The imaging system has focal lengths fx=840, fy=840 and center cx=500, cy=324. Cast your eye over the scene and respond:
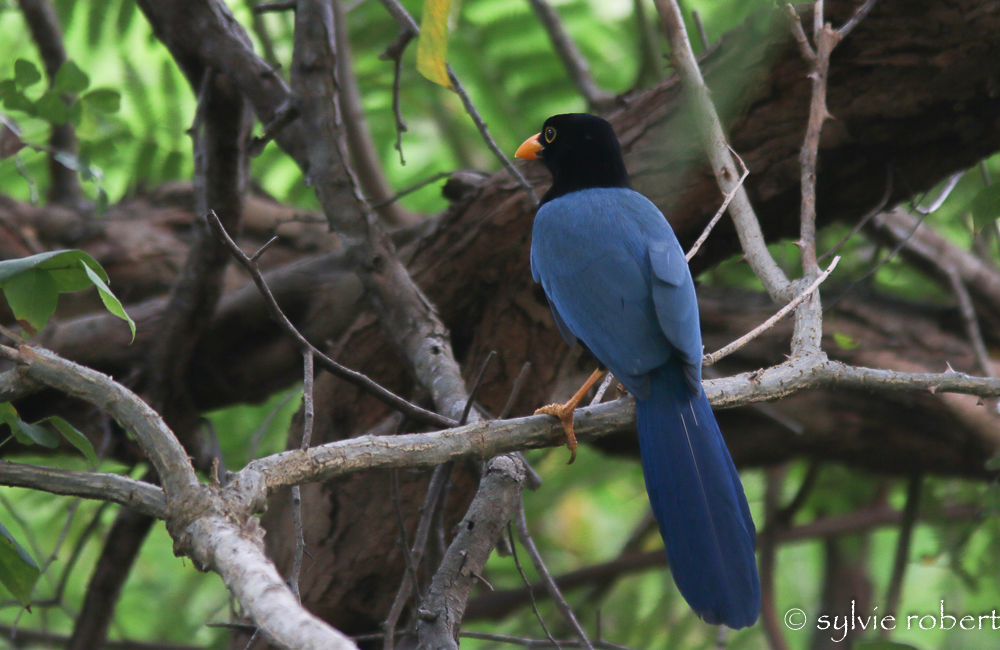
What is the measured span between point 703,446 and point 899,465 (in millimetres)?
2600

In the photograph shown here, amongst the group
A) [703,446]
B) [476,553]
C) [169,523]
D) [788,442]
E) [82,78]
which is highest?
[82,78]

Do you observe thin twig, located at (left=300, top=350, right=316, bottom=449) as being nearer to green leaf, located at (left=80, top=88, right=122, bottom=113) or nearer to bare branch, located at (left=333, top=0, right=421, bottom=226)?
green leaf, located at (left=80, top=88, right=122, bottom=113)

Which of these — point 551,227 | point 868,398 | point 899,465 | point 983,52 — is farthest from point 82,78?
point 899,465

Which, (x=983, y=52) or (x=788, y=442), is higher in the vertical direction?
(x=983, y=52)

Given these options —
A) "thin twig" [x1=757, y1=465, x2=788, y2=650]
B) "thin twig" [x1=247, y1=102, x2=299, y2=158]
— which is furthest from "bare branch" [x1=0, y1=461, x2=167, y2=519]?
"thin twig" [x1=757, y1=465, x2=788, y2=650]

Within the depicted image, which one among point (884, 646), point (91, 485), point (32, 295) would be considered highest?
point (32, 295)

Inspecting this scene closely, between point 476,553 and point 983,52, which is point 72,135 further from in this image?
point 983,52

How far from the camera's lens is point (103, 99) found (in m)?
3.74

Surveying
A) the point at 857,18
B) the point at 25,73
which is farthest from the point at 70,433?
the point at 857,18

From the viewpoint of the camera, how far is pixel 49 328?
4.16m

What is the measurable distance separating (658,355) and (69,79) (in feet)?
8.98

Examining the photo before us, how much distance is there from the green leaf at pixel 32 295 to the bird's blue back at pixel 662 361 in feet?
5.14

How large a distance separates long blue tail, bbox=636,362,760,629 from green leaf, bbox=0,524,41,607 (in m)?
1.64

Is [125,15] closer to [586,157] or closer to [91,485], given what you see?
[586,157]
